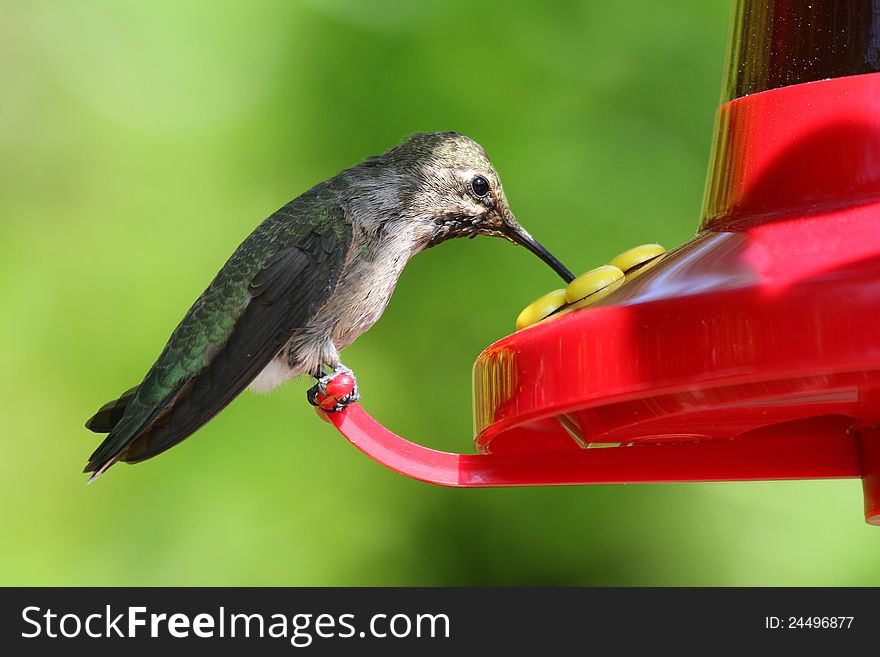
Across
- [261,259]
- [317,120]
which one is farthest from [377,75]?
[261,259]

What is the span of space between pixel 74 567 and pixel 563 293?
9.34ft

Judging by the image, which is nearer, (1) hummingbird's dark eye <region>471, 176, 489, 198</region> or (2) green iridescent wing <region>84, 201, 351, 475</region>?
(2) green iridescent wing <region>84, 201, 351, 475</region>

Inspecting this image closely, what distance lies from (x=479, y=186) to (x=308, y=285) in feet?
Answer: 2.32

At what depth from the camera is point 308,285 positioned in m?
3.40

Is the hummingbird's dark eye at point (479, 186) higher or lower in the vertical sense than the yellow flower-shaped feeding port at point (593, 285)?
higher

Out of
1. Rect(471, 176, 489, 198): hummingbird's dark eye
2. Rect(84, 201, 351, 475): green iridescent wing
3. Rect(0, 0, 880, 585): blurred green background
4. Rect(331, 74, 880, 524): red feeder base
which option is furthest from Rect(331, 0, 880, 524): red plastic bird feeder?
Rect(0, 0, 880, 585): blurred green background

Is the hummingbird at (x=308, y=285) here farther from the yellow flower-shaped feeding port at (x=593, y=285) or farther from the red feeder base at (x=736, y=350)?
the yellow flower-shaped feeding port at (x=593, y=285)

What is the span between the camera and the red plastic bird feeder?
1.53 m

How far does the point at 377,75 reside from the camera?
4.77 m

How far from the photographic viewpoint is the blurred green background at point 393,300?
444 cm

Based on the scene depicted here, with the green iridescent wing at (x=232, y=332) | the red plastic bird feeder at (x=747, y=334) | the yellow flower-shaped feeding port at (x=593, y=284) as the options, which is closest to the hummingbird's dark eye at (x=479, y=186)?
the green iridescent wing at (x=232, y=332)

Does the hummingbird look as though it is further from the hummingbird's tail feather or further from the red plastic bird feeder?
the red plastic bird feeder

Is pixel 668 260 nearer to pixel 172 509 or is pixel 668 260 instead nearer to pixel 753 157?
pixel 753 157

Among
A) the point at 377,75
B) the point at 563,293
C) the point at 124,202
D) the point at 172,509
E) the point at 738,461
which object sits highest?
the point at 377,75
